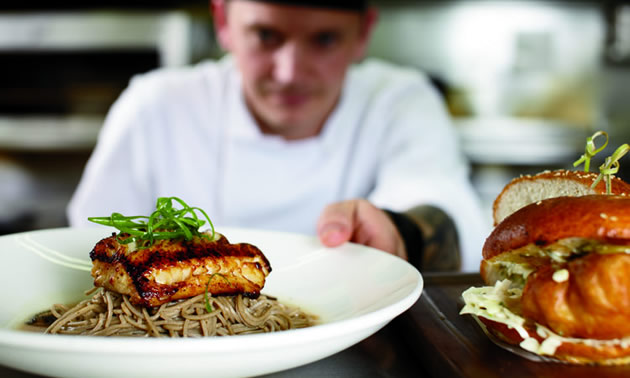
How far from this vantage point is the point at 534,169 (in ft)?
13.0

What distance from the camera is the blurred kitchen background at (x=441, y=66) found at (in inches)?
147

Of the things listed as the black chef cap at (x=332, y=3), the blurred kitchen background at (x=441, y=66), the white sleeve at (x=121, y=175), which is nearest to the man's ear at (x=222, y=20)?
the black chef cap at (x=332, y=3)

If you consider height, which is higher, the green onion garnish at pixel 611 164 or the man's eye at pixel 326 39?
the man's eye at pixel 326 39

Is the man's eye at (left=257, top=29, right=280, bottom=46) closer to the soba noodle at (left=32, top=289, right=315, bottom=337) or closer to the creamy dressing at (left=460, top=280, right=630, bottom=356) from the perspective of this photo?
the soba noodle at (left=32, top=289, right=315, bottom=337)

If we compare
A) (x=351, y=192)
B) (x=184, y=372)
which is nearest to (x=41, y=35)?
(x=351, y=192)

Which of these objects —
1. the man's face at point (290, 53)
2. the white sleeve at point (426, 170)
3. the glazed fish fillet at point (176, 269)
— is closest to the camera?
the glazed fish fillet at point (176, 269)

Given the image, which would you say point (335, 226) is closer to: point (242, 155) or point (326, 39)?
point (326, 39)

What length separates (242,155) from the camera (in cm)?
264

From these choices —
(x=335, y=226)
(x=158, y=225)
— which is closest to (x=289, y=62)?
(x=335, y=226)

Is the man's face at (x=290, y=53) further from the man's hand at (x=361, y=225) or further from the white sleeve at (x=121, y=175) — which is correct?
the man's hand at (x=361, y=225)

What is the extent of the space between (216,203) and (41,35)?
2.18m

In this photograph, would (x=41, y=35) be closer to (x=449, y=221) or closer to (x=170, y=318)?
(x=449, y=221)

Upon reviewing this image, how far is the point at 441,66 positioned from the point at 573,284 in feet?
11.8

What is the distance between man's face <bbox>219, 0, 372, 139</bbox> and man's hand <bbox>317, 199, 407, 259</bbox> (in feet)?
3.86
